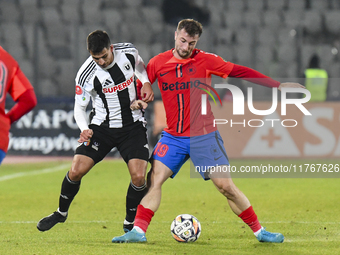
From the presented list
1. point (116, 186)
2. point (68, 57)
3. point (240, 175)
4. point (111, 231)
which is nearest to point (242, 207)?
point (111, 231)

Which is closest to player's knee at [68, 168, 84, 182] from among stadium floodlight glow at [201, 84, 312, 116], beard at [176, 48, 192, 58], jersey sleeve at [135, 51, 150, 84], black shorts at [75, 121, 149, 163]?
black shorts at [75, 121, 149, 163]

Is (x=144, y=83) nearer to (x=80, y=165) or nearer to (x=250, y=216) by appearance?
(x=80, y=165)

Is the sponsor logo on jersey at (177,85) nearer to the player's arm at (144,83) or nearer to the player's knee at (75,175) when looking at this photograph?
the player's arm at (144,83)

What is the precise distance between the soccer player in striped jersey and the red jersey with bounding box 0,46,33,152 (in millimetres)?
1446

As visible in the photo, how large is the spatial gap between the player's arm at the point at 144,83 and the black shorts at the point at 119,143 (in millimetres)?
427

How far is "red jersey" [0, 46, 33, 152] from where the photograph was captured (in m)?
3.37

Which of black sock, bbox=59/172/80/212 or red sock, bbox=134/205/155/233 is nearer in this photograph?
red sock, bbox=134/205/155/233

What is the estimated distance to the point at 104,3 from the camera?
1572cm

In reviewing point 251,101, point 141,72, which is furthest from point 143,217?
point 251,101

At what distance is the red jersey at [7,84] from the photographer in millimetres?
3373

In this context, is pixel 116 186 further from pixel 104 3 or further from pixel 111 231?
pixel 104 3

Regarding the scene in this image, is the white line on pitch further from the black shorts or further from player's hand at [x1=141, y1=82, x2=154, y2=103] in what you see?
player's hand at [x1=141, y1=82, x2=154, y2=103]

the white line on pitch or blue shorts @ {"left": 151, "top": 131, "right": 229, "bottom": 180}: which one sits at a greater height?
blue shorts @ {"left": 151, "top": 131, "right": 229, "bottom": 180}

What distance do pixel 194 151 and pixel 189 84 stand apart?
1.91 ft
